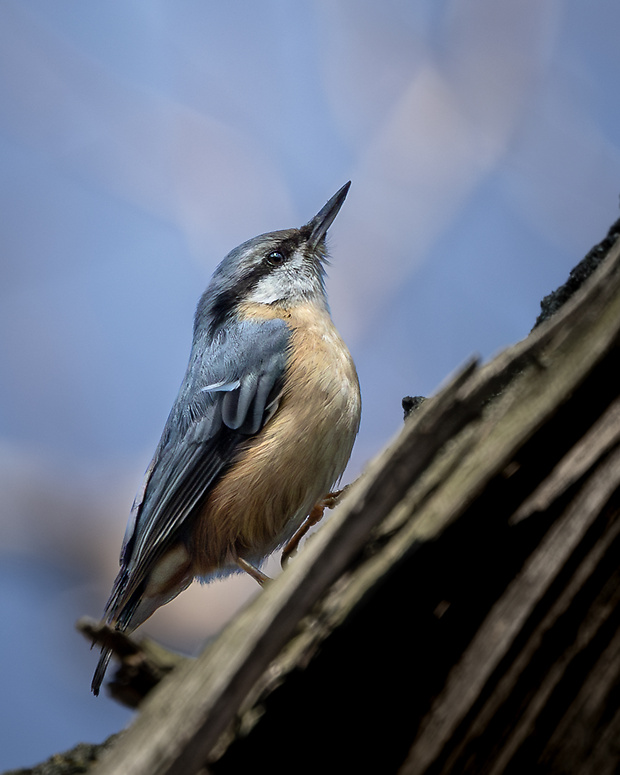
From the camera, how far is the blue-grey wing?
9.51 ft

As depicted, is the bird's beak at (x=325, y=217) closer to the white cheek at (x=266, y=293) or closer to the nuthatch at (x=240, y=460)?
the white cheek at (x=266, y=293)

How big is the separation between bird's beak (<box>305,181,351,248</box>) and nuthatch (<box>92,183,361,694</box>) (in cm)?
87

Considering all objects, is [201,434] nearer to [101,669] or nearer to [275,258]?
[101,669]

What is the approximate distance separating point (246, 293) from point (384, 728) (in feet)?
9.71

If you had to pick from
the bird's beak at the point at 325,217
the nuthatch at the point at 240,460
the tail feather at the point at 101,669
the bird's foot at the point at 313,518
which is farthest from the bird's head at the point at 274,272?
the tail feather at the point at 101,669

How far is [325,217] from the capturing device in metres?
4.11

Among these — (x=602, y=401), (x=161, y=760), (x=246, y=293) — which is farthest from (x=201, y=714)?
(x=246, y=293)

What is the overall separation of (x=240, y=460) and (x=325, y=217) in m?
1.76

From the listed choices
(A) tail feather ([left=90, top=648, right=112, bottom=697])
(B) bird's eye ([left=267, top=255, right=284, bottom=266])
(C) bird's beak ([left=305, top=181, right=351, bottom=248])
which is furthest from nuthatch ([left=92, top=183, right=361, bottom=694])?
(C) bird's beak ([left=305, top=181, right=351, bottom=248])

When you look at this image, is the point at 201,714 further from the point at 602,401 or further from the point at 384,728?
the point at 602,401

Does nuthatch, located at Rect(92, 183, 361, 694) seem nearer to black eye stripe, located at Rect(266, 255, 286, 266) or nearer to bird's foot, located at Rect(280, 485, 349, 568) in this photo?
bird's foot, located at Rect(280, 485, 349, 568)

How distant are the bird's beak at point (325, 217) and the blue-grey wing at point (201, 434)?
953 mm

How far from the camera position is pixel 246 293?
3697 millimetres

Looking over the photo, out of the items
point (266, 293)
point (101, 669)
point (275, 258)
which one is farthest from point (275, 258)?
point (101, 669)
